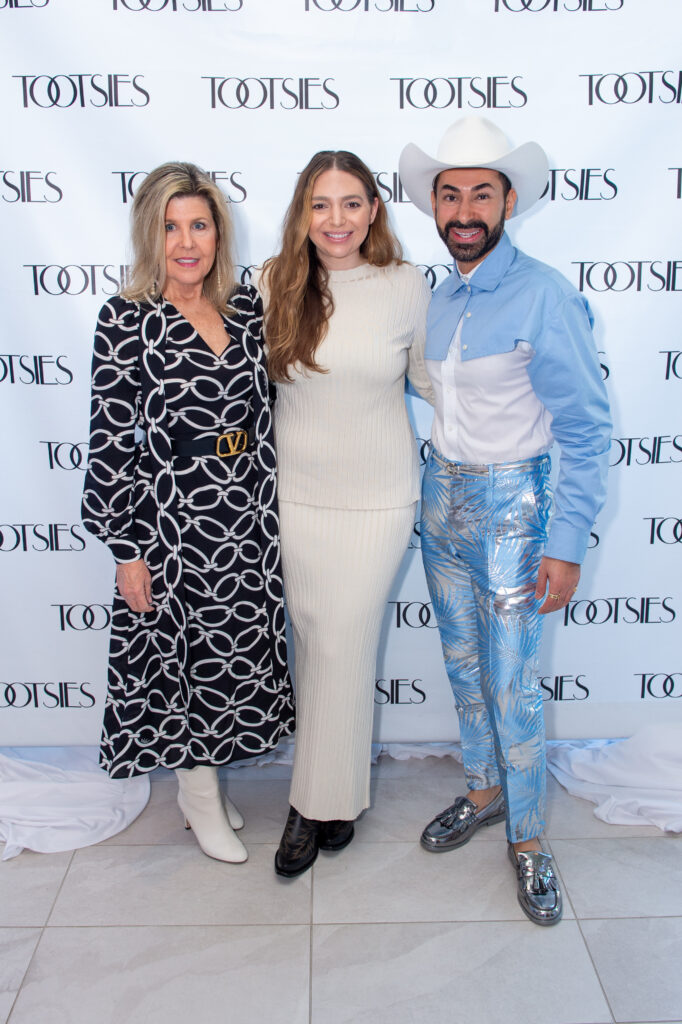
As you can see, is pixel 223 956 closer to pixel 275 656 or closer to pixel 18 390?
pixel 275 656

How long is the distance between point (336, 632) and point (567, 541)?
58cm

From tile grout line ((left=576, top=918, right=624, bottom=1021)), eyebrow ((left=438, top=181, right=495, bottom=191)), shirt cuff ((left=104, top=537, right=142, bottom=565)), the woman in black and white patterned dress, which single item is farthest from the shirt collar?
tile grout line ((left=576, top=918, right=624, bottom=1021))

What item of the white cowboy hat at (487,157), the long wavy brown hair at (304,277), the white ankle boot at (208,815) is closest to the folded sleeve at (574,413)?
A: the white cowboy hat at (487,157)

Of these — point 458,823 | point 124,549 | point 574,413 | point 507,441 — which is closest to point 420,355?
point 507,441

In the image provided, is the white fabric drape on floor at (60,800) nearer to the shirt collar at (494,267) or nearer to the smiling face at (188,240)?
the smiling face at (188,240)

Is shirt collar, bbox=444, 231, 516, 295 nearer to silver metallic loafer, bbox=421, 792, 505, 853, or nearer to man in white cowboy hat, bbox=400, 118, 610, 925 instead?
man in white cowboy hat, bbox=400, 118, 610, 925

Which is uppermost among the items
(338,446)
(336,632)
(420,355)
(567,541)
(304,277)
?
(304,277)

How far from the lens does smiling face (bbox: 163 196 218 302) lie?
189 cm

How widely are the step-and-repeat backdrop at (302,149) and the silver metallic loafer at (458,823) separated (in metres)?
0.82

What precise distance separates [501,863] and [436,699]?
68 cm

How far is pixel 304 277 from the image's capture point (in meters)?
1.99

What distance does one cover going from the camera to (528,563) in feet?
6.54

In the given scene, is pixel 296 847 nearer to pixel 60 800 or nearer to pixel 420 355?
pixel 60 800

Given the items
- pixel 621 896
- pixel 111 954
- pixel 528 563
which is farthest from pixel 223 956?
pixel 528 563
